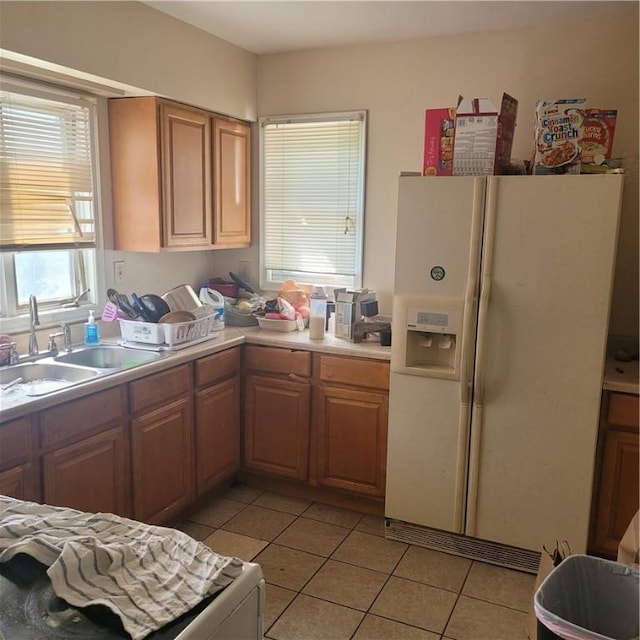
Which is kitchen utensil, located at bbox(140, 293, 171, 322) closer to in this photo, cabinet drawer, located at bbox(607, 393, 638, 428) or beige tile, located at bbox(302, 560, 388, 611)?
beige tile, located at bbox(302, 560, 388, 611)

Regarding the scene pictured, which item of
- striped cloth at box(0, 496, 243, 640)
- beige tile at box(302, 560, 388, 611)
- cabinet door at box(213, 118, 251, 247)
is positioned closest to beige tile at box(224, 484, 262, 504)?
beige tile at box(302, 560, 388, 611)

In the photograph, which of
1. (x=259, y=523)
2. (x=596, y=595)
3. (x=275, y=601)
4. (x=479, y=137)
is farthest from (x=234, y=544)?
(x=479, y=137)

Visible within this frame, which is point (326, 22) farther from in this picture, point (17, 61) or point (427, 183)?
point (17, 61)

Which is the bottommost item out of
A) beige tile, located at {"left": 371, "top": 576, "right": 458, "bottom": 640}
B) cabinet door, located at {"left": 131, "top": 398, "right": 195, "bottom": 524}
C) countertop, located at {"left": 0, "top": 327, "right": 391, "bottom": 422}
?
beige tile, located at {"left": 371, "top": 576, "right": 458, "bottom": 640}

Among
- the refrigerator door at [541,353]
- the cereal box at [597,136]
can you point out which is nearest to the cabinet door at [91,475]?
the refrigerator door at [541,353]

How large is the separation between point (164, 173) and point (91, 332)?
86cm

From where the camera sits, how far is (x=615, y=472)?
2615 mm

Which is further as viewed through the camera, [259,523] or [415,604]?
[259,523]

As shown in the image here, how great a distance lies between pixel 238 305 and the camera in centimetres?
361

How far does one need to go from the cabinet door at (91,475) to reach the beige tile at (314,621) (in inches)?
32.0

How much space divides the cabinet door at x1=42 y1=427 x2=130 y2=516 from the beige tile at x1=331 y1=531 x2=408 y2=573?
101cm

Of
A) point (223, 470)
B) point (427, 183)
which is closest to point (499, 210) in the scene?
point (427, 183)

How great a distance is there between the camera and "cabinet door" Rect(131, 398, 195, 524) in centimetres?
269

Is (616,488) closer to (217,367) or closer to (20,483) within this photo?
(217,367)
